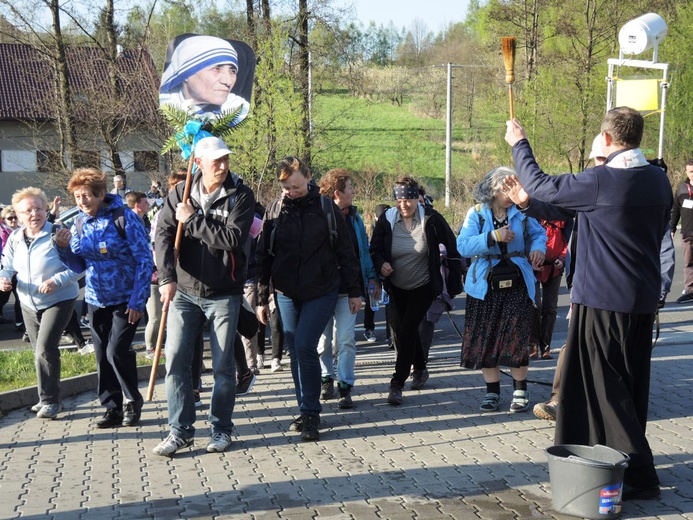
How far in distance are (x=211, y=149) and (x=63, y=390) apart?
334cm

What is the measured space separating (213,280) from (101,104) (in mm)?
21772

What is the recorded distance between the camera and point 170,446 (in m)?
6.16

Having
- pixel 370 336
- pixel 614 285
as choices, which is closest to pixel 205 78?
pixel 614 285

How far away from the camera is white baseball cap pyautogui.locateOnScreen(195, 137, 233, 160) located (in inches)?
233

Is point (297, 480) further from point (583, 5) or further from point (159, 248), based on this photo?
point (583, 5)

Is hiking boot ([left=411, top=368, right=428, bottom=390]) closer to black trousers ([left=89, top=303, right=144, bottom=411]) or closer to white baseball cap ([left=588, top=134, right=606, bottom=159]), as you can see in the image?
black trousers ([left=89, top=303, right=144, bottom=411])

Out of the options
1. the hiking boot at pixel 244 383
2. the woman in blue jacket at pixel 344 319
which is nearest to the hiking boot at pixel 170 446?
the woman in blue jacket at pixel 344 319

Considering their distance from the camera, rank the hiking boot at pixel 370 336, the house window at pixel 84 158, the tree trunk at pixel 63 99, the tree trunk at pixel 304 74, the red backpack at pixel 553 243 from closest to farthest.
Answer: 1. the red backpack at pixel 553 243
2. the hiking boot at pixel 370 336
3. the tree trunk at pixel 304 74
4. the tree trunk at pixel 63 99
5. the house window at pixel 84 158

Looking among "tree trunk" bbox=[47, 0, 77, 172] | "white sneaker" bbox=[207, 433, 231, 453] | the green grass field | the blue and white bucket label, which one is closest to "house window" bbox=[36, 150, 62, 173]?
"tree trunk" bbox=[47, 0, 77, 172]

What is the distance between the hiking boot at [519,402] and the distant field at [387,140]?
15358 mm

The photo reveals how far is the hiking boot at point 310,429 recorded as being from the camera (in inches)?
258

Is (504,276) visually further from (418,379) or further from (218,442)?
(218,442)

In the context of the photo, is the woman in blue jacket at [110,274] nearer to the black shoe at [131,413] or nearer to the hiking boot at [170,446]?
the black shoe at [131,413]

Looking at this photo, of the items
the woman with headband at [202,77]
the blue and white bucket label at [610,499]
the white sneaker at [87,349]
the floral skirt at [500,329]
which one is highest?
the woman with headband at [202,77]
